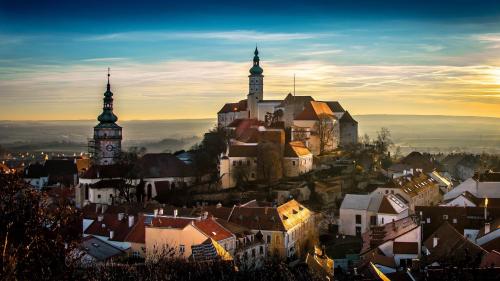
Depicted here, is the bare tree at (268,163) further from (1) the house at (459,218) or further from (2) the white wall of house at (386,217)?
(1) the house at (459,218)

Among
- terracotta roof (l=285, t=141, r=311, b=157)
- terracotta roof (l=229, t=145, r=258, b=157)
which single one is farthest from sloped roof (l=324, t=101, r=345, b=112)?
terracotta roof (l=229, t=145, r=258, b=157)

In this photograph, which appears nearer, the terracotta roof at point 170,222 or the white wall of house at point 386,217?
the terracotta roof at point 170,222

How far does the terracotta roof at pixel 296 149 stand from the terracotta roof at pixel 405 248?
18587 millimetres

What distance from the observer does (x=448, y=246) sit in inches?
896

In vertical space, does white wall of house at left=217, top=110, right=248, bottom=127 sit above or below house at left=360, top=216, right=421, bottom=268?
above

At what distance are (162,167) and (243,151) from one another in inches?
236

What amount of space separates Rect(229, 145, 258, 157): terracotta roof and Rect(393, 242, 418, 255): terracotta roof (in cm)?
1832

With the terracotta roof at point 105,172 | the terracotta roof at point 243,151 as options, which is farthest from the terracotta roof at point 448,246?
the terracotta roof at point 105,172

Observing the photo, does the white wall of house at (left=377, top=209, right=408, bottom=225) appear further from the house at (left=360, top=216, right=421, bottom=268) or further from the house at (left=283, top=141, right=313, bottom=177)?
the house at (left=283, top=141, right=313, bottom=177)

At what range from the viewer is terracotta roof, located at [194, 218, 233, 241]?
26016mm

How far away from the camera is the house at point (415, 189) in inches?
1471

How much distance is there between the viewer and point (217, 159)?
46938 mm

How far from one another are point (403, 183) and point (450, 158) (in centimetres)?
3245

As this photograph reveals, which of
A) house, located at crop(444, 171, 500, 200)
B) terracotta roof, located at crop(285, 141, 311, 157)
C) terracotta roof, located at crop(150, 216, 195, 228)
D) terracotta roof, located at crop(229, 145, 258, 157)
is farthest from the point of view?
terracotta roof, located at crop(285, 141, 311, 157)
